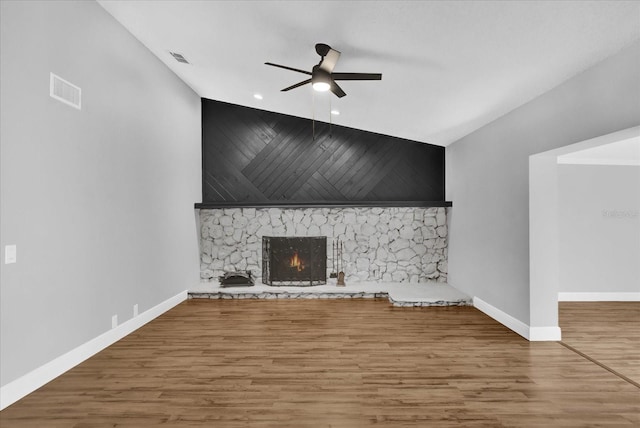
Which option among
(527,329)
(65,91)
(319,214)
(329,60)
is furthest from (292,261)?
(65,91)

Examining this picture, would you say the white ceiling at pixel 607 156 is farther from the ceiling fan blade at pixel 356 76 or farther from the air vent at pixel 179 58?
the air vent at pixel 179 58

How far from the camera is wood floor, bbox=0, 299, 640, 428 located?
246 cm

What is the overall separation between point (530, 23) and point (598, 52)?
2.25 ft

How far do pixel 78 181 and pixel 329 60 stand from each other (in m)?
2.54

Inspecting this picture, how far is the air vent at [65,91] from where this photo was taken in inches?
122

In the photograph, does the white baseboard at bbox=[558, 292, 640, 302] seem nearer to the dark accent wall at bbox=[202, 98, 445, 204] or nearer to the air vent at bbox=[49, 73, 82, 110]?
the dark accent wall at bbox=[202, 98, 445, 204]

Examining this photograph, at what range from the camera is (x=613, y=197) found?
584 cm

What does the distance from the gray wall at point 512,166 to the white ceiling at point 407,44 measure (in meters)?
0.16

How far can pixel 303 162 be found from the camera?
267 inches

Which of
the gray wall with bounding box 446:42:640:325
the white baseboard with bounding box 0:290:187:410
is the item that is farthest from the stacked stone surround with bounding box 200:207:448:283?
the white baseboard with bounding box 0:290:187:410

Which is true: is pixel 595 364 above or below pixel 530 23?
below

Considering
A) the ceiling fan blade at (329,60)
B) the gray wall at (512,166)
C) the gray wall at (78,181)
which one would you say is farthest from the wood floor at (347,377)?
the ceiling fan blade at (329,60)

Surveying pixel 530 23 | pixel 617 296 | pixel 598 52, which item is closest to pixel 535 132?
pixel 598 52

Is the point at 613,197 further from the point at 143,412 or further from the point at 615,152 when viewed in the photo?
the point at 143,412
